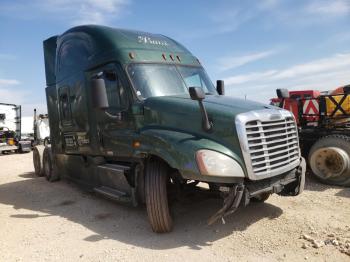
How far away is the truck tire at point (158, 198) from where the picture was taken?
482 centimetres

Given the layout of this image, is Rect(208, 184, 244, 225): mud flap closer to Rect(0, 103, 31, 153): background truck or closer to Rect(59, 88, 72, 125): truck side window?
Rect(59, 88, 72, 125): truck side window

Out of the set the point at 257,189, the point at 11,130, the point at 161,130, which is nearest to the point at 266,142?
the point at 257,189

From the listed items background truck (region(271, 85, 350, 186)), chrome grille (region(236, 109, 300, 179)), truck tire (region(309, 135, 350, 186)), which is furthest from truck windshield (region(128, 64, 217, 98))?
truck tire (region(309, 135, 350, 186))

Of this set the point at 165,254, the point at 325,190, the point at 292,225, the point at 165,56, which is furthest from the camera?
the point at 325,190

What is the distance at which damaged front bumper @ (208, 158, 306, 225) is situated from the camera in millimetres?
4387

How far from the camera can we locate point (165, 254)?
4.27 m

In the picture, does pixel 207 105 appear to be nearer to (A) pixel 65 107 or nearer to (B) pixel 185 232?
(B) pixel 185 232

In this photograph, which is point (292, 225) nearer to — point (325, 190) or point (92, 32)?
point (325, 190)

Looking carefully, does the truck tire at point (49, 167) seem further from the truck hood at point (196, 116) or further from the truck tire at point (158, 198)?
the truck tire at point (158, 198)

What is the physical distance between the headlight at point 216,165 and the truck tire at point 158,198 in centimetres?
77

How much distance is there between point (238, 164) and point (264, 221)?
53.0 inches

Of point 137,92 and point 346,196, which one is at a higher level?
point 137,92

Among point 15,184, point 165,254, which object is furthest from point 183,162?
point 15,184

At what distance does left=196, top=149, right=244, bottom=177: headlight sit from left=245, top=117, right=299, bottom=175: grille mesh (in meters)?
0.28
